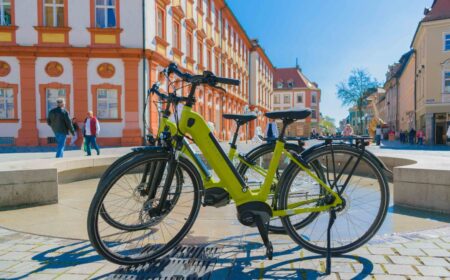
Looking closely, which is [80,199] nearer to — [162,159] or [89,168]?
[89,168]

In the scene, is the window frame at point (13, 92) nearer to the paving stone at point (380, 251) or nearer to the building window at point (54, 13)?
the building window at point (54, 13)

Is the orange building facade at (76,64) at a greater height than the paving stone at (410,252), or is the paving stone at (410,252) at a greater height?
the orange building facade at (76,64)

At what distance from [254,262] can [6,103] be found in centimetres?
1992

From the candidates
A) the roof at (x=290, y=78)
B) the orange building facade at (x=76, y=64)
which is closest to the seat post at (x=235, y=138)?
the orange building facade at (x=76, y=64)

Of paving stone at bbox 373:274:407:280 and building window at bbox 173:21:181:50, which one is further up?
building window at bbox 173:21:181:50

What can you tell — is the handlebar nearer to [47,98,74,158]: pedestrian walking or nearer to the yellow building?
[47,98,74,158]: pedestrian walking

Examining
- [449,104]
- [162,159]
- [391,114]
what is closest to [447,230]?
[162,159]

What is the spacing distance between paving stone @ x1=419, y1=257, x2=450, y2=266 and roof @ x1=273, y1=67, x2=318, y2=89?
240 ft

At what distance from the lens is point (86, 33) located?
61.2 feet

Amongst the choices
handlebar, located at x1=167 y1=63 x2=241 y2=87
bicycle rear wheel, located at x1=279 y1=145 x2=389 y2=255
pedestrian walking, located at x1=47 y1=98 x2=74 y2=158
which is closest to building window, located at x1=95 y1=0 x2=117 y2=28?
pedestrian walking, located at x1=47 y1=98 x2=74 y2=158

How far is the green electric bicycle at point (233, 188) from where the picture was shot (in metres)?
2.87

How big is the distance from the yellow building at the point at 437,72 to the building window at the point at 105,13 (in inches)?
996

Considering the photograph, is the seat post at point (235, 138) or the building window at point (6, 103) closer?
the seat post at point (235, 138)

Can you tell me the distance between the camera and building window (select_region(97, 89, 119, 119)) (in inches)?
749
